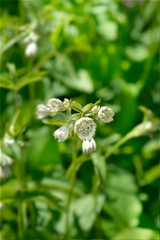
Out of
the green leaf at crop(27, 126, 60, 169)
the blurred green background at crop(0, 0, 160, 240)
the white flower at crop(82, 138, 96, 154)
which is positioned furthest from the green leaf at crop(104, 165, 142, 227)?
the white flower at crop(82, 138, 96, 154)

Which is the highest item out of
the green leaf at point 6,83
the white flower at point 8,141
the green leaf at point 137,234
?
the green leaf at point 6,83

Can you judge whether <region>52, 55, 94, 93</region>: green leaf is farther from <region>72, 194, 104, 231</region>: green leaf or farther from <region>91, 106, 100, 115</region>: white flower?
<region>91, 106, 100, 115</region>: white flower

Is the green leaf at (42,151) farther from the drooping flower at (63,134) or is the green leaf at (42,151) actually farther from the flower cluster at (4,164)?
the drooping flower at (63,134)

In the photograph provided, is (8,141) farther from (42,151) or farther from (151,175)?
(151,175)

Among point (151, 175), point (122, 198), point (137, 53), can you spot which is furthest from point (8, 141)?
point (137, 53)

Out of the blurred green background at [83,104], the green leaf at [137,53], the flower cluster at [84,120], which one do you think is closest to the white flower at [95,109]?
the flower cluster at [84,120]
